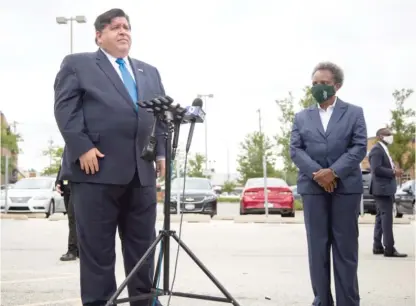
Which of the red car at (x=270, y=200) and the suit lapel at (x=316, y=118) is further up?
the suit lapel at (x=316, y=118)

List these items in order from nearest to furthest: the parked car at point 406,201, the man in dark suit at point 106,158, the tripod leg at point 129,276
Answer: the tripod leg at point 129,276 → the man in dark suit at point 106,158 → the parked car at point 406,201

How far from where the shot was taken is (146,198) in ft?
13.1

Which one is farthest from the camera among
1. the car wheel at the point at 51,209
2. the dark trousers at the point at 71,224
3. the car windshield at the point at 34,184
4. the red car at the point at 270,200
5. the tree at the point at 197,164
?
the tree at the point at 197,164

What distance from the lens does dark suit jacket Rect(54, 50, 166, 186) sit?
3807mm

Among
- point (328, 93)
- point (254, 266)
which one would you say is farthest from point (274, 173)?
point (328, 93)

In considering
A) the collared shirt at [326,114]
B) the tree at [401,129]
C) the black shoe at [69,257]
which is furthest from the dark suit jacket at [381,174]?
the tree at [401,129]

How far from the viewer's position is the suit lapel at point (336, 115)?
4664mm

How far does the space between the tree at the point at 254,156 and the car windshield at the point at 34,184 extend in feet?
97.9

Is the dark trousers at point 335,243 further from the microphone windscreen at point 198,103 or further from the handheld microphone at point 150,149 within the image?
the handheld microphone at point 150,149

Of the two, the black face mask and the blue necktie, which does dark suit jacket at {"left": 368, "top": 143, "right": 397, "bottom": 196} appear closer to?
the black face mask

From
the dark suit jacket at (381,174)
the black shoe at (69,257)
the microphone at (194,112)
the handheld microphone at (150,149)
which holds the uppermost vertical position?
the microphone at (194,112)

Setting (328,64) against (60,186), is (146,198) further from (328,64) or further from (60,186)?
(60,186)

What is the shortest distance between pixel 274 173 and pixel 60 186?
44418 millimetres

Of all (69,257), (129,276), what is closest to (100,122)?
(129,276)
